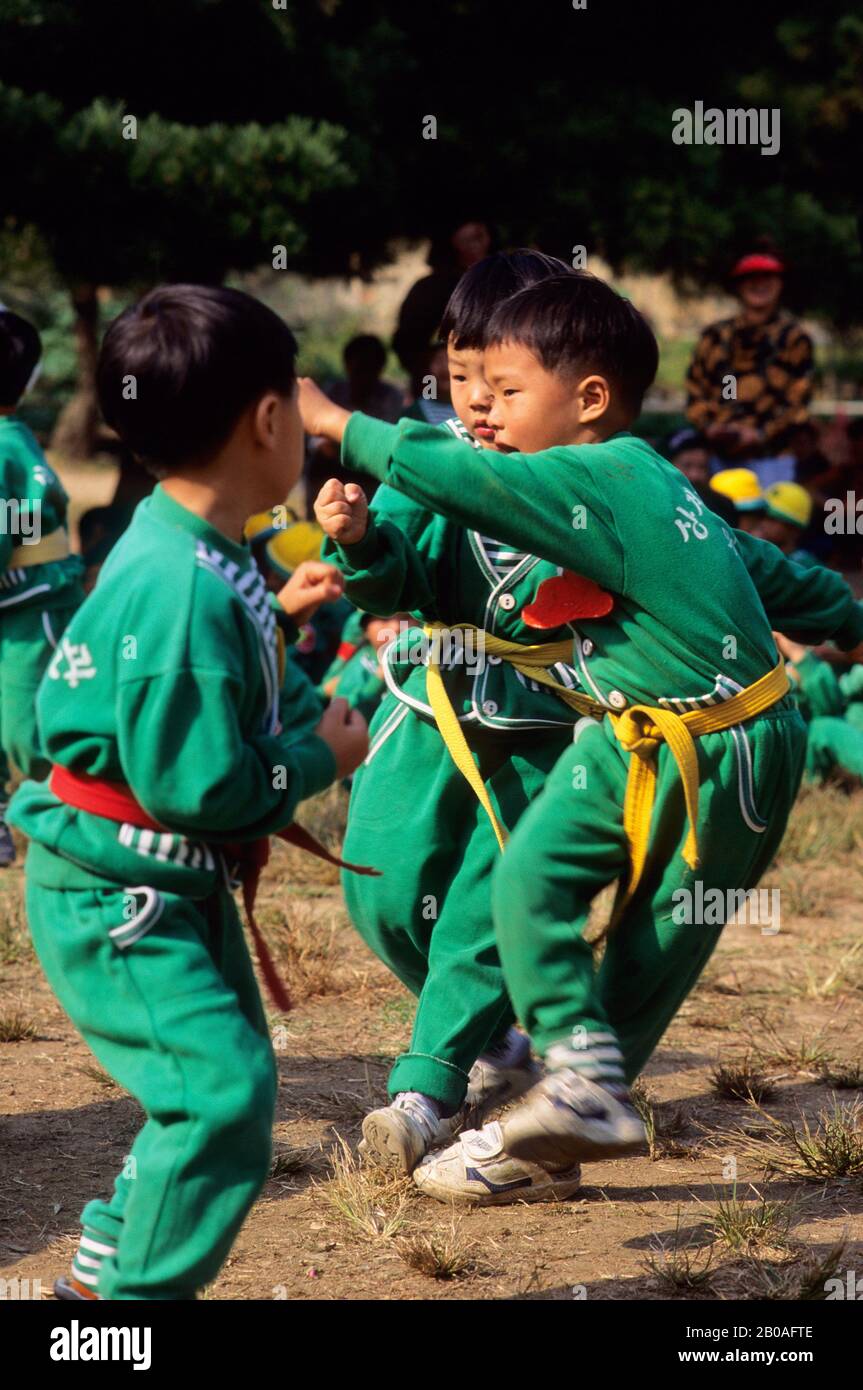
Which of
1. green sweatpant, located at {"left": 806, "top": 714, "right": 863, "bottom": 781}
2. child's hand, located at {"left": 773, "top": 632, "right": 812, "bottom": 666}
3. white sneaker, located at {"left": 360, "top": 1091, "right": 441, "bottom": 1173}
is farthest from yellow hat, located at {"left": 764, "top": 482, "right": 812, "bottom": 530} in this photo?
white sneaker, located at {"left": 360, "top": 1091, "right": 441, "bottom": 1173}

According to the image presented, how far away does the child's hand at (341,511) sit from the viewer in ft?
10.3

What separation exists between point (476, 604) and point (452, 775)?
0.35 meters

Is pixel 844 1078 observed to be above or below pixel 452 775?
below

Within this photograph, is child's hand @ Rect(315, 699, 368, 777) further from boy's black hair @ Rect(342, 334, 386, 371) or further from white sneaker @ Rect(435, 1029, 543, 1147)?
boy's black hair @ Rect(342, 334, 386, 371)


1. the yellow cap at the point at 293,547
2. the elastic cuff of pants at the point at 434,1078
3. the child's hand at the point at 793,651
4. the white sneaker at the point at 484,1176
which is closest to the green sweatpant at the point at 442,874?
the elastic cuff of pants at the point at 434,1078

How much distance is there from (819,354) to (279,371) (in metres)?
27.8

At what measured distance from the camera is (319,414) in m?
2.96

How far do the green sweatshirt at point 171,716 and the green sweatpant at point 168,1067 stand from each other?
0.07 metres

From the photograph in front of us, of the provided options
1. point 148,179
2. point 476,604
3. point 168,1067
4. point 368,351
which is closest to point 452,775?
point 476,604

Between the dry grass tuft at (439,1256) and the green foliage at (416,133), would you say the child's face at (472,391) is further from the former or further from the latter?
the green foliage at (416,133)

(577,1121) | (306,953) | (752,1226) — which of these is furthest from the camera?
(306,953)

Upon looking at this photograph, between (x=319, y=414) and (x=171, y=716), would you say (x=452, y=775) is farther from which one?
(x=171, y=716)

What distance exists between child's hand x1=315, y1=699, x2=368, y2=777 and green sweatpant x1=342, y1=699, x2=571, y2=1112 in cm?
90

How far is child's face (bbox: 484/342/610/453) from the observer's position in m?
3.19
